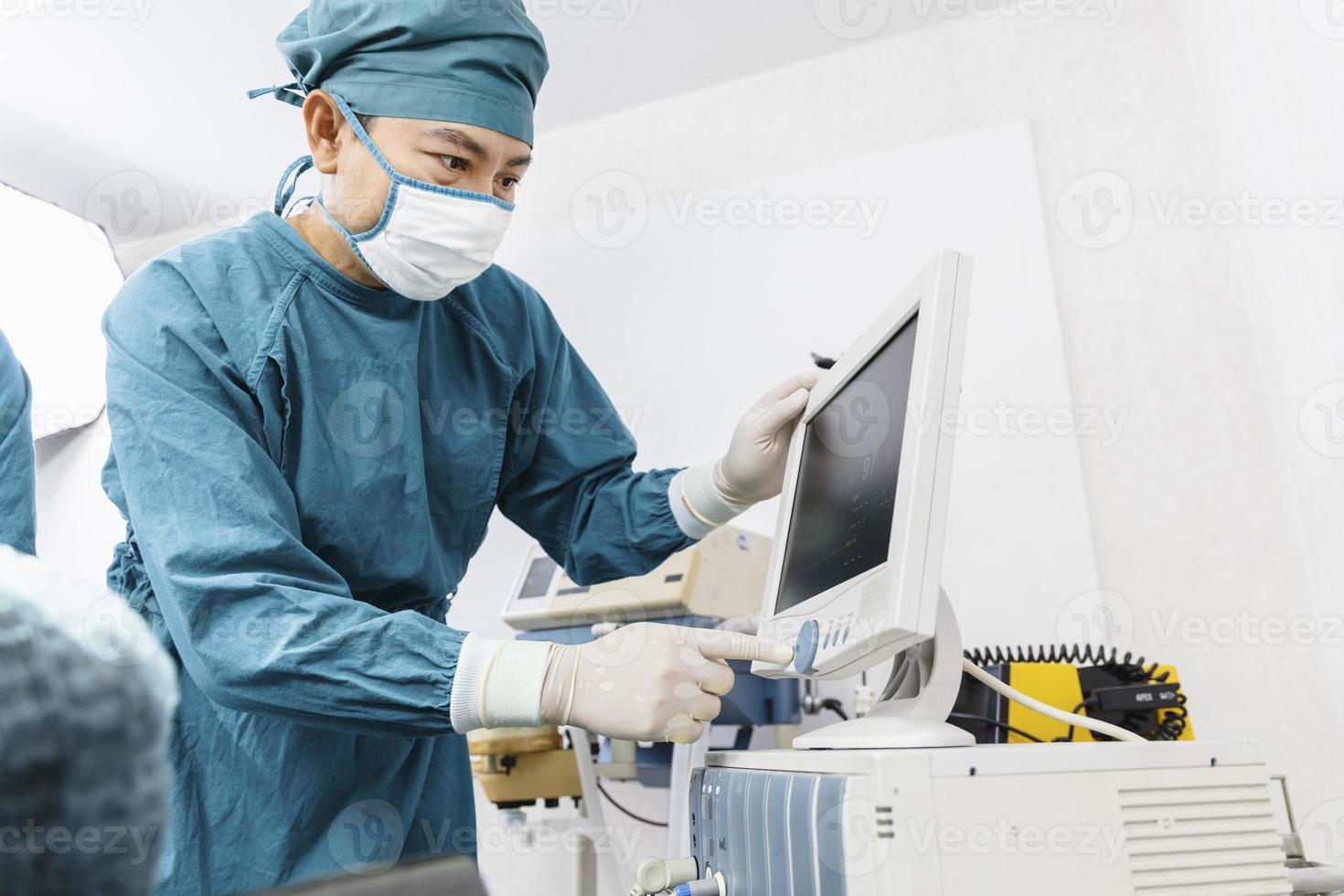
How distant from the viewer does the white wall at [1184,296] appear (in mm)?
1828

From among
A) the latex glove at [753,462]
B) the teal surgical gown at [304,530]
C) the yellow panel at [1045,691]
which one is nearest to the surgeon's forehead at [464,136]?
the teal surgical gown at [304,530]

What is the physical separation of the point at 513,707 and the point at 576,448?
585 mm

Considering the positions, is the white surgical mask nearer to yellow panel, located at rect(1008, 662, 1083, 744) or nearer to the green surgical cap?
the green surgical cap

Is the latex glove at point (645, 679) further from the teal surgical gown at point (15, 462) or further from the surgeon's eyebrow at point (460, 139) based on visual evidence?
the teal surgical gown at point (15, 462)

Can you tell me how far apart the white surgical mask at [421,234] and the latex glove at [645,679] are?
53cm

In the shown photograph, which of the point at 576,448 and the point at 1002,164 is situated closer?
the point at 576,448

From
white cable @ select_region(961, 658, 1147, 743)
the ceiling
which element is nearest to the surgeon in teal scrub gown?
white cable @ select_region(961, 658, 1147, 743)

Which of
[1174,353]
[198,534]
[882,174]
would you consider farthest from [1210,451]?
[198,534]

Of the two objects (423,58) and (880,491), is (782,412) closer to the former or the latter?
(880,491)

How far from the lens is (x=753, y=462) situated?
123 centimetres

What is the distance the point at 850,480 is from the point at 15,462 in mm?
1410

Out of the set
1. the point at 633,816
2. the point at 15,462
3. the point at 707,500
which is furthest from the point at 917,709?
the point at 633,816

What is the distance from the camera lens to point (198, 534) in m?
0.89

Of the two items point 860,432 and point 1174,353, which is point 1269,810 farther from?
point 1174,353
